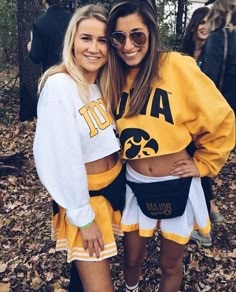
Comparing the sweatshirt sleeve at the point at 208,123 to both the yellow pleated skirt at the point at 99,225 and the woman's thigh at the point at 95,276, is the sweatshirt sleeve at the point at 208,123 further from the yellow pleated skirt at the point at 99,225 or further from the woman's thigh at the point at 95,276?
the woman's thigh at the point at 95,276

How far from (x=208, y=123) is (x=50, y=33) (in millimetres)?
3309

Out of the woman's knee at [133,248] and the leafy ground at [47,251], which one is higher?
the woman's knee at [133,248]

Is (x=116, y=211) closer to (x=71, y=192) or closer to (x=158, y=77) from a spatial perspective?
(x=71, y=192)

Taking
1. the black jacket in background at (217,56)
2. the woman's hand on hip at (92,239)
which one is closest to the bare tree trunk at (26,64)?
the black jacket in background at (217,56)

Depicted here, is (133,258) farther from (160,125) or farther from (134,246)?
(160,125)

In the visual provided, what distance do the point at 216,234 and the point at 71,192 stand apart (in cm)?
250

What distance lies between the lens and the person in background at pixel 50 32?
491cm

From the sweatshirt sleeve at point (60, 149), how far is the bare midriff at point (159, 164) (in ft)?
1.51

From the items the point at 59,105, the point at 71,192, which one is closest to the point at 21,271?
the point at 71,192

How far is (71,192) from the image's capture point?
7.00 feet

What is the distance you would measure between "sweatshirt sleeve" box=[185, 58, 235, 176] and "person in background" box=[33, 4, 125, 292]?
0.53 meters

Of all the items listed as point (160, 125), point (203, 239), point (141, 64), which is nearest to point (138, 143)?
point (160, 125)

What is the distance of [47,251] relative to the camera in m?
3.92

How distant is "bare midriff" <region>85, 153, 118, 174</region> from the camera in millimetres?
2309
